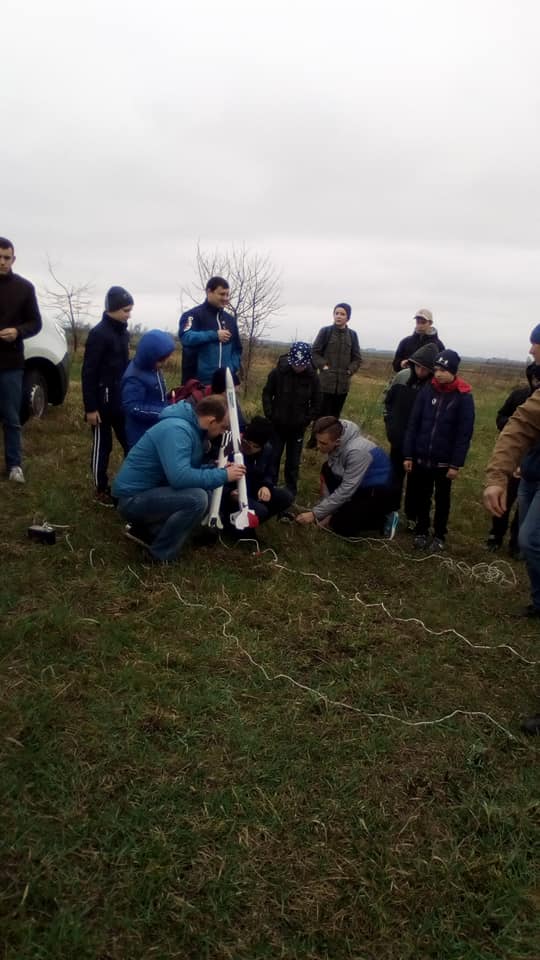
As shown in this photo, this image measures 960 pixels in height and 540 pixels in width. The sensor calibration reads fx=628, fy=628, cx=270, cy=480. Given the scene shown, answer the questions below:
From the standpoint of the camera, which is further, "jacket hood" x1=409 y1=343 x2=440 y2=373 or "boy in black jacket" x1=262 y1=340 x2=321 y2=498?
"boy in black jacket" x1=262 y1=340 x2=321 y2=498

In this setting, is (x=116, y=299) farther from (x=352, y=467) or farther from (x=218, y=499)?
(x=352, y=467)

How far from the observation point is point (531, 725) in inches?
111

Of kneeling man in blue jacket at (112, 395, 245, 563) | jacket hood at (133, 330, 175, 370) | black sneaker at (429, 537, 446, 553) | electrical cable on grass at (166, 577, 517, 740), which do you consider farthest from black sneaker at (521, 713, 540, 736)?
jacket hood at (133, 330, 175, 370)

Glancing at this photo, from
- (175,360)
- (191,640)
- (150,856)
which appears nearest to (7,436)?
(191,640)

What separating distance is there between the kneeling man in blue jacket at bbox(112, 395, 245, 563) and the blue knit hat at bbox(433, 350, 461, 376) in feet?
6.08

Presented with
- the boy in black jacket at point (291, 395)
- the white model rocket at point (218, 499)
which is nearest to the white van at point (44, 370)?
the boy in black jacket at point (291, 395)

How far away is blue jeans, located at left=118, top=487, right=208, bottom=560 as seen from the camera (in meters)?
4.06

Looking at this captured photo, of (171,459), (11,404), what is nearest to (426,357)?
(171,459)

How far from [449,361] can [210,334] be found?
1.96 metres

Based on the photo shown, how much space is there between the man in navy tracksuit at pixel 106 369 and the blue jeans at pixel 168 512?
1.16 m

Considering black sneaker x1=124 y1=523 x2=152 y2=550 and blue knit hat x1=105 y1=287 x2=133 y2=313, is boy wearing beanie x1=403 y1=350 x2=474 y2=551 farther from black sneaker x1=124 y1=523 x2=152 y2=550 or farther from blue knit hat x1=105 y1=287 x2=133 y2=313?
blue knit hat x1=105 y1=287 x2=133 y2=313

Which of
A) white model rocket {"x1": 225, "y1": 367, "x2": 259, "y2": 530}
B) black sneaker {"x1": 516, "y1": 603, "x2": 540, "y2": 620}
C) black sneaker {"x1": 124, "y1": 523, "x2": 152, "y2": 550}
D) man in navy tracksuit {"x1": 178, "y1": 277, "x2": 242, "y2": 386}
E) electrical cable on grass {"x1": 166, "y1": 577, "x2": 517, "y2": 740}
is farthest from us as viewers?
man in navy tracksuit {"x1": 178, "y1": 277, "x2": 242, "y2": 386}

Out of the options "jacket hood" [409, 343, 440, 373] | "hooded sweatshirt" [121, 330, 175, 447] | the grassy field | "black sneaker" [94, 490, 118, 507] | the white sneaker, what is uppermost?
"jacket hood" [409, 343, 440, 373]

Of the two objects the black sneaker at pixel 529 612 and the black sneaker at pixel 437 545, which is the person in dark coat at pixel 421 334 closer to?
the black sneaker at pixel 437 545
